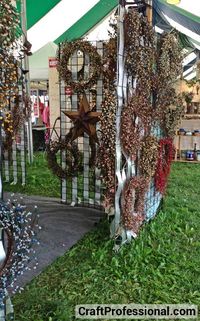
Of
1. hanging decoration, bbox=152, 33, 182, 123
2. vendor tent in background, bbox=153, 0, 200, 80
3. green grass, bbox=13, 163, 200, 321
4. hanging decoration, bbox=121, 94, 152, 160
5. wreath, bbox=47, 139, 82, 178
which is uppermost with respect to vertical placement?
vendor tent in background, bbox=153, 0, 200, 80

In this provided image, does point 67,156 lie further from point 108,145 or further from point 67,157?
point 108,145

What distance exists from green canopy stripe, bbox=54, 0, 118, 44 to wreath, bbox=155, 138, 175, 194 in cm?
486

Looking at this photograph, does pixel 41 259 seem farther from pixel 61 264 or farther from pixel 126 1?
pixel 126 1

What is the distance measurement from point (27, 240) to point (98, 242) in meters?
1.40

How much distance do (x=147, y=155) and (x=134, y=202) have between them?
1.42 ft

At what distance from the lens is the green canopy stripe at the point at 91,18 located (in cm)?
760

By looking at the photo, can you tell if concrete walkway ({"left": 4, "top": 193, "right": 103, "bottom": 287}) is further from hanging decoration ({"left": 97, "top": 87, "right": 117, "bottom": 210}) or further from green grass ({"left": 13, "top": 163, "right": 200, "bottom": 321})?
hanging decoration ({"left": 97, "top": 87, "right": 117, "bottom": 210})

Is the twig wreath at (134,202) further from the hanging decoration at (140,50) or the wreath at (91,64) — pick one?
the wreath at (91,64)

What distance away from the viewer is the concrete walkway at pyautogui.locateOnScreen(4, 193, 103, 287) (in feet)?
9.47

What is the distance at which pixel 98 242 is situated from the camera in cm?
314

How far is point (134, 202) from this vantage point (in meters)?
2.97

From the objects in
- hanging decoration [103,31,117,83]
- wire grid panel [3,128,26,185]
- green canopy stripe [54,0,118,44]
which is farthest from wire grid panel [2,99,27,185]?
green canopy stripe [54,0,118,44]

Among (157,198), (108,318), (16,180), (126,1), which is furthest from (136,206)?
(16,180)

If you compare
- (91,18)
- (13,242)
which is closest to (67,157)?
(13,242)
